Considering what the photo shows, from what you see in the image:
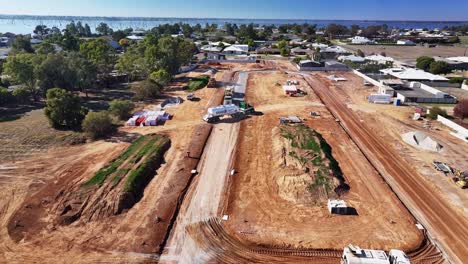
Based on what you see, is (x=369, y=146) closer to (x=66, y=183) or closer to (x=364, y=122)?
(x=364, y=122)

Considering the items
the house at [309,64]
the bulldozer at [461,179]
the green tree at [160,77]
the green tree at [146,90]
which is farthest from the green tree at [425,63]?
the green tree at [146,90]

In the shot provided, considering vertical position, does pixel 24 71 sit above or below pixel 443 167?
above

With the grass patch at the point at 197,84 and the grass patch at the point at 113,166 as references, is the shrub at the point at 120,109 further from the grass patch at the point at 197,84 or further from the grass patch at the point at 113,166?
the grass patch at the point at 197,84

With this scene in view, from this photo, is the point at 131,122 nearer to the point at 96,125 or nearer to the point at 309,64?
the point at 96,125

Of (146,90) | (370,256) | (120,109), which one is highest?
(146,90)

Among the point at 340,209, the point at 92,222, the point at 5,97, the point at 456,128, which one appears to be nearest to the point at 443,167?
the point at 456,128

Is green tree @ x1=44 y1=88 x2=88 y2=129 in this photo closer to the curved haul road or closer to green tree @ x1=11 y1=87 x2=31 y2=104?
green tree @ x1=11 y1=87 x2=31 y2=104
